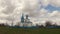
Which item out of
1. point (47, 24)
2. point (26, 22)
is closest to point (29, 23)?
point (26, 22)

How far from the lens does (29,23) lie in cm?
12069

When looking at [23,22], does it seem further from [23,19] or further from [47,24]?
[47,24]

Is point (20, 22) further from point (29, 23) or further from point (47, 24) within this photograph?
point (47, 24)

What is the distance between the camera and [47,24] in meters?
120

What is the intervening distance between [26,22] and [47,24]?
12454mm

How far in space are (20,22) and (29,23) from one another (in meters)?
5.80

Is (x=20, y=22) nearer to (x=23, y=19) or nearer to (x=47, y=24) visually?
(x=23, y=19)

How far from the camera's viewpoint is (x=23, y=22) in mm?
121750

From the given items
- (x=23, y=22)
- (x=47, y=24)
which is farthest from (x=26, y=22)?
(x=47, y=24)

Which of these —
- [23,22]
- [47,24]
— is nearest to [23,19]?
[23,22]

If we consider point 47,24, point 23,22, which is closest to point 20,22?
point 23,22

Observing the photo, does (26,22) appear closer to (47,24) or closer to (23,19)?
(23,19)

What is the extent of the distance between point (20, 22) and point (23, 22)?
83.0 inches
